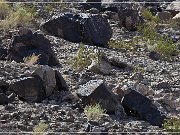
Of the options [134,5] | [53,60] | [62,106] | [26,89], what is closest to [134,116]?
[62,106]

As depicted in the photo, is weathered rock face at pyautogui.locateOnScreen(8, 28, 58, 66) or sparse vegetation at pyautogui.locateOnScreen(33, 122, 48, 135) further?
weathered rock face at pyautogui.locateOnScreen(8, 28, 58, 66)

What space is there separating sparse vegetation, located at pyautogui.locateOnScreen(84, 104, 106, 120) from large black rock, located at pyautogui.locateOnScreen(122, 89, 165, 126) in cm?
41

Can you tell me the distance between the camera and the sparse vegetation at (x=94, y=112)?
260 inches

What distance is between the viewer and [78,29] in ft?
35.4

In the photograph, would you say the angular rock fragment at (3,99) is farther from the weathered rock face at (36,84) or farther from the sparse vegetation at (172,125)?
the sparse vegetation at (172,125)

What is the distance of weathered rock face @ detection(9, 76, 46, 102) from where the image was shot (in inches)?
279

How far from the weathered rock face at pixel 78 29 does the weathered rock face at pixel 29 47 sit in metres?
1.69

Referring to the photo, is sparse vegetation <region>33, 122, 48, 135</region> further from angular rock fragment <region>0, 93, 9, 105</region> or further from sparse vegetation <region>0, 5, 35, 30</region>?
sparse vegetation <region>0, 5, 35, 30</region>

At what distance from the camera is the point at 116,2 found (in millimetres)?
14461

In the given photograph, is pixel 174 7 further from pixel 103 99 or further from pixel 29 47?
pixel 103 99

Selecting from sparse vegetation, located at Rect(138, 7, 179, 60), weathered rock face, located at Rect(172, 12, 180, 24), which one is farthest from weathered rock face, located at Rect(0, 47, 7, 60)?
weathered rock face, located at Rect(172, 12, 180, 24)

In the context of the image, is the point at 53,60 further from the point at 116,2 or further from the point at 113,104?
the point at 116,2

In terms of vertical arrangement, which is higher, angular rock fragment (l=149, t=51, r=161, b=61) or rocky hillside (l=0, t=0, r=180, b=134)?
rocky hillside (l=0, t=0, r=180, b=134)

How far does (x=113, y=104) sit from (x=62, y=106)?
58 cm
